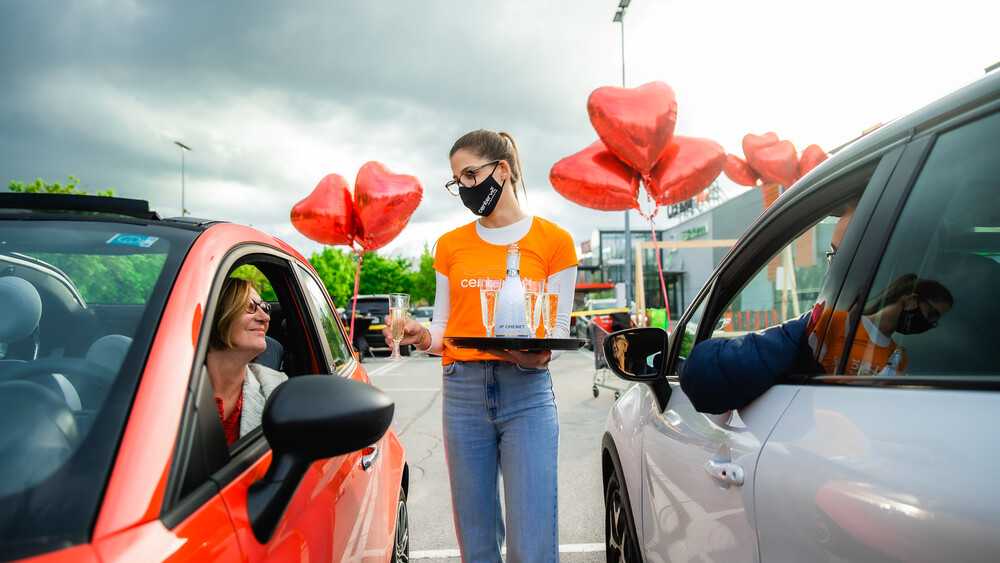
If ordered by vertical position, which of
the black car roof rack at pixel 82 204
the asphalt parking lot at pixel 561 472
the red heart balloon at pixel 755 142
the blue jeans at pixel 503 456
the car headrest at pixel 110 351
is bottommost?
the asphalt parking lot at pixel 561 472

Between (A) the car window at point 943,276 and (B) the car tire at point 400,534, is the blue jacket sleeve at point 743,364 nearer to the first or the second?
(A) the car window at point 943,276

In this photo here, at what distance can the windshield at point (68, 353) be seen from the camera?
92cm

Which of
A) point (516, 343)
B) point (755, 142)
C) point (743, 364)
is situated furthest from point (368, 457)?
point (755, 142)

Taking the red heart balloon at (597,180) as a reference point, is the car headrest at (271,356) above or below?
below

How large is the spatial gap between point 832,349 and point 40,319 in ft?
5.97

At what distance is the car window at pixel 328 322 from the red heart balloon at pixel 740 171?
637cm

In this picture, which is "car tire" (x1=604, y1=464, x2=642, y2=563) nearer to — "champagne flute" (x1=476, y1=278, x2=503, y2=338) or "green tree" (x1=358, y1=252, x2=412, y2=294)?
"champagne flute" (x1=476, y1=278, x2=503, y2=338)

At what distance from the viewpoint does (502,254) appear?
235 centimetres

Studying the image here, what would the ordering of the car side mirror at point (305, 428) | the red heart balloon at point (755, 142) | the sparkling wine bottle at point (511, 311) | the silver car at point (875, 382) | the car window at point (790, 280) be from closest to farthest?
the silver car at point (875, 382) < the car side mirror at point (305, 428) < the car window at point (790, 280) < the sparkling wine bottle at point (511, 311) < the red heart balloon at point (755, 142)

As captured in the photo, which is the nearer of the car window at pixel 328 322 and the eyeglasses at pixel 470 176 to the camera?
the car window at pixel 328 322

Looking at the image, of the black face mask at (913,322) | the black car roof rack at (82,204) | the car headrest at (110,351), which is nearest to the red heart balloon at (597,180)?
the black car roof rack at (82,204)

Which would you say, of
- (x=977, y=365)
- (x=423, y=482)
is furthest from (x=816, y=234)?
(x=423, y=482)

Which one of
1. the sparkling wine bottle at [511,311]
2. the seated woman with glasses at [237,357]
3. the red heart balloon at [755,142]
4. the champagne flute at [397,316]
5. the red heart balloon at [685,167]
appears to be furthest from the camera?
the red heart balloon at [755,142]

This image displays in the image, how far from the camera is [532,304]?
2178 millimetres
